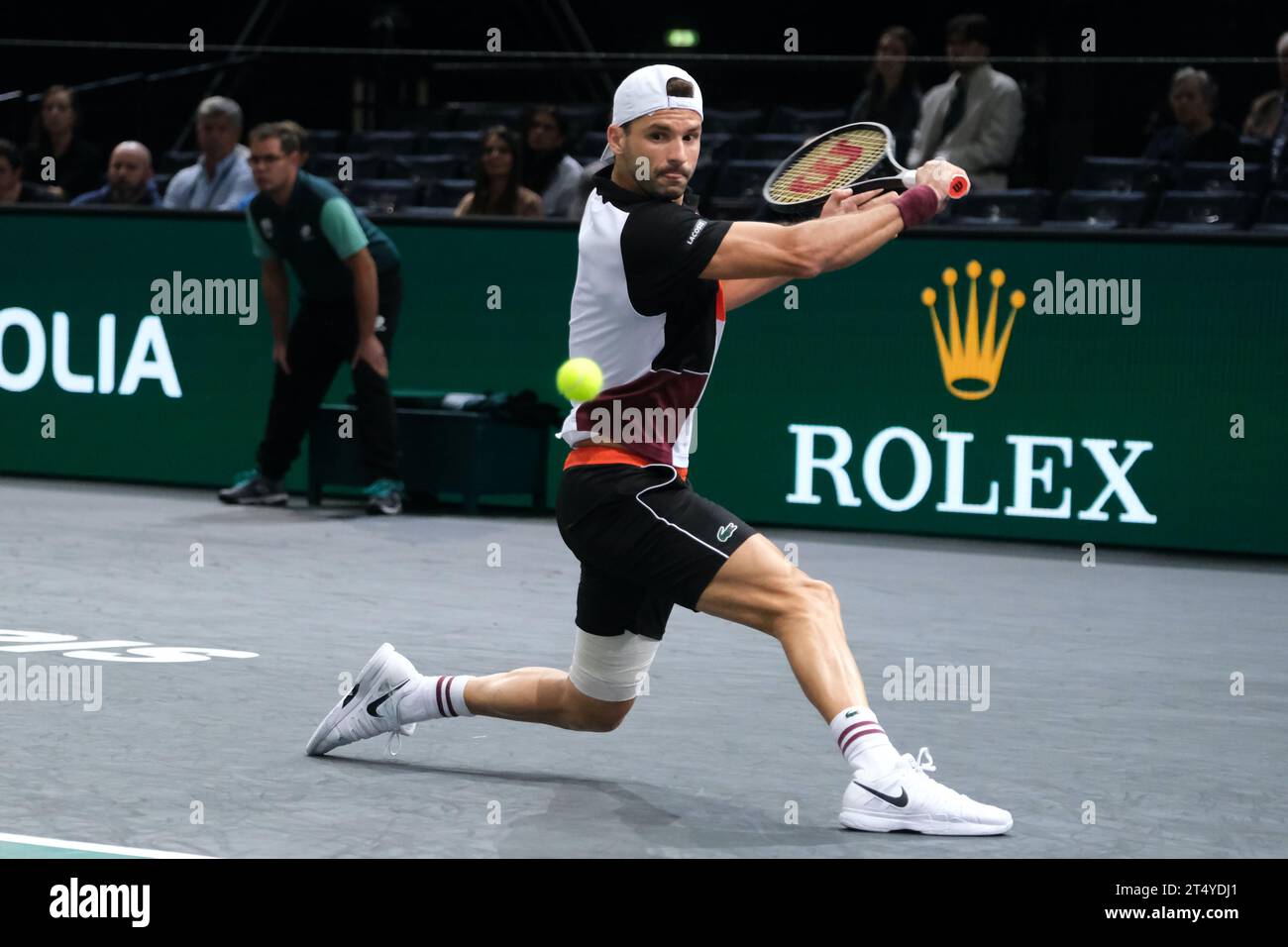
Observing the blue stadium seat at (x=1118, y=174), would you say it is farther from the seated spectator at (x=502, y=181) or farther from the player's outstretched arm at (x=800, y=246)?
the player's outstretched arm at (x=800, y=246)

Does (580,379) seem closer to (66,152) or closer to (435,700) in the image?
(435,700)

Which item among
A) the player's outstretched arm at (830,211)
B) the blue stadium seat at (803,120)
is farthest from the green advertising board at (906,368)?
the player's outstretched arm at (830,211)

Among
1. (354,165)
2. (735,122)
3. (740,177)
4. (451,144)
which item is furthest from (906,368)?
(354,165)

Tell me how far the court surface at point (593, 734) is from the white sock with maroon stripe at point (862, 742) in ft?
0.61


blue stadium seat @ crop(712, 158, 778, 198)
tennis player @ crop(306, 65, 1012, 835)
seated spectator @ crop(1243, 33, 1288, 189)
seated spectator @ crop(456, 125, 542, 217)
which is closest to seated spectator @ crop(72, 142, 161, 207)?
seated spectator @ crop(456, 125, 542, 217)

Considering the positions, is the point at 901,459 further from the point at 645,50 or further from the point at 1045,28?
the point at 645,50

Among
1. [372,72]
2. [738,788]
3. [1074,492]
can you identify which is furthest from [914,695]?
[372,72]

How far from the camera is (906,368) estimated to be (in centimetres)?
1097

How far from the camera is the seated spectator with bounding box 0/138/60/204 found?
44.7 ft

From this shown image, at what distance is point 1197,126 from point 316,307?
5.03 m

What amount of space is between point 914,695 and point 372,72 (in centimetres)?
1136

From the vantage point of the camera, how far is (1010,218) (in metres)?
11.5

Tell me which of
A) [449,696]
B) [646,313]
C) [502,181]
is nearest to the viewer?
[646,313]

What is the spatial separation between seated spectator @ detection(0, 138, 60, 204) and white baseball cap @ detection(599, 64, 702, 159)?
29.7ft
